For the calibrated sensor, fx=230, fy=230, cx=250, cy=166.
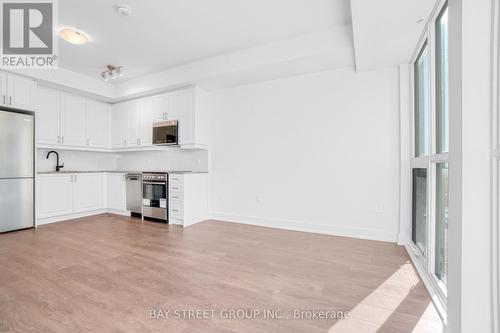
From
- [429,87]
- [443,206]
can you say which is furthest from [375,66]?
[443,206]

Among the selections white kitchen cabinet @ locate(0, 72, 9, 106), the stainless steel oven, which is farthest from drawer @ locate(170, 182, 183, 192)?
white kitchen cabinet @ locate(0, 72, 9, 106)

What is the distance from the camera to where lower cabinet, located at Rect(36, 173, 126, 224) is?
3.96 m

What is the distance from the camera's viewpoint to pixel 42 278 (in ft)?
6.71

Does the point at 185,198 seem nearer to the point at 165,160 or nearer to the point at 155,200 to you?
the point at 155,200

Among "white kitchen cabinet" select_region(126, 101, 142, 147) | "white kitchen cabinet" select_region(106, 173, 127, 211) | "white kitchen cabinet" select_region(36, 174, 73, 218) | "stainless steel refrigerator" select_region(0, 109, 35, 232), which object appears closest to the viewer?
"stainless steel refrigerator" select_region(0, 109, 35, 232)

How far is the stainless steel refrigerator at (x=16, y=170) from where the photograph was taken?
3402 millimetres

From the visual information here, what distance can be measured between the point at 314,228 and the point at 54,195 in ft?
14.9

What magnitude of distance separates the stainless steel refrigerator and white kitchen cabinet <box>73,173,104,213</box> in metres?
0.72

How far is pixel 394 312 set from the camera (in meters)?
1.60

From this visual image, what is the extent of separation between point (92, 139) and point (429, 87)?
18.9 ft

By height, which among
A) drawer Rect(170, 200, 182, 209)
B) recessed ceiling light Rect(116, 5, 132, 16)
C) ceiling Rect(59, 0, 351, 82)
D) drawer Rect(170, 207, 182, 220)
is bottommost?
drawer Rect(170, 207, 182, 220)

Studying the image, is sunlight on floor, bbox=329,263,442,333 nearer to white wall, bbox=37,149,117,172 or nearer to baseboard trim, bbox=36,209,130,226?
baseboard trim, bbox=36,209,130,226

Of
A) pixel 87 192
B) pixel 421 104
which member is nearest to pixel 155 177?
pixel 87 192

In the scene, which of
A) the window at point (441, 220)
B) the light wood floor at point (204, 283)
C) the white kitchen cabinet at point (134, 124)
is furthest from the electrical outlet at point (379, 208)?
the white kitchen cabinet at point (134, 124)
